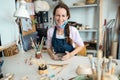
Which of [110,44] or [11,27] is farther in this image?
[110,44]

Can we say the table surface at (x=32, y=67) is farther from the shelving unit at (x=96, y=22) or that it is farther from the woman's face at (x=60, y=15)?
the shelving unit at (x=96, y=22)

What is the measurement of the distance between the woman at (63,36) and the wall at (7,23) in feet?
1.44

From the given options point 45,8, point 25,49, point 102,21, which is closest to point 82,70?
point 25,49

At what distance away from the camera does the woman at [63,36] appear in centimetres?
155

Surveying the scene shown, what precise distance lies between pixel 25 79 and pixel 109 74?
1.85ft

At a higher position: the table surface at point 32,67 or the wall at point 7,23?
the wall at point 7,23

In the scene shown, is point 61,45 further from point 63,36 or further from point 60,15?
point 60,15

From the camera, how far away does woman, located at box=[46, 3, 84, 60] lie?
1.55 meters

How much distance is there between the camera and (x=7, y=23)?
165cm

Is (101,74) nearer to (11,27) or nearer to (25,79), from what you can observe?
(25,79)

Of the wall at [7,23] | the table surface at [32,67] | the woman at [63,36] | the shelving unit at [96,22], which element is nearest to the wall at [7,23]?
the wall at [7,23]

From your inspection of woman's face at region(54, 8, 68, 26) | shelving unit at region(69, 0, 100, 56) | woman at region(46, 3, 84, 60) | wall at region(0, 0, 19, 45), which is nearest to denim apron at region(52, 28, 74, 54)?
woman at region(46, 3, 84, 60)

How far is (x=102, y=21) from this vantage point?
2658 millimetres

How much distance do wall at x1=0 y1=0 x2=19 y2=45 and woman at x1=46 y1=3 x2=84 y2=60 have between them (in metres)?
0.44
